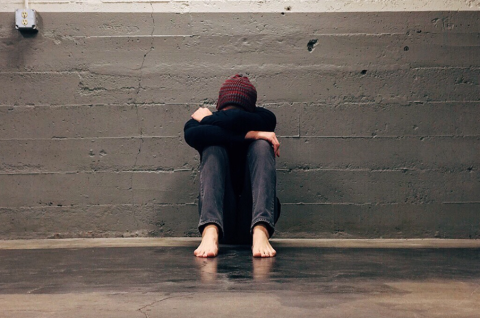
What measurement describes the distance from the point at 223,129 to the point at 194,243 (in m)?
0.72

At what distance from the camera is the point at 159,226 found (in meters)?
3.16

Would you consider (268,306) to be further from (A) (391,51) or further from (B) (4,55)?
(B) (4,55)

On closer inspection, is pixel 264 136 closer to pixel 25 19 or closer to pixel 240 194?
pixel 240 194

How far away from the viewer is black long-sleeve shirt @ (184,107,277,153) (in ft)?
8.20

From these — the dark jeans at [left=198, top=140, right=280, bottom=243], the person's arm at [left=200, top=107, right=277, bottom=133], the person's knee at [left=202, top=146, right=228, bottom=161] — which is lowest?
the dark jeans at [left=198, top=140, right=280, bottom=243]

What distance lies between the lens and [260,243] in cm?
234

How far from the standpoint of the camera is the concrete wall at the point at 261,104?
3.15 m

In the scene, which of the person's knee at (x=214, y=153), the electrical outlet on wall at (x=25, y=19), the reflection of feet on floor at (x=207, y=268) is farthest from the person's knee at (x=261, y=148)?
the electrical outlet on wall at (x=25, y=19)

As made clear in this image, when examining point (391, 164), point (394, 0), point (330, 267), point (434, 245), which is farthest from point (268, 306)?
point (394, 0)

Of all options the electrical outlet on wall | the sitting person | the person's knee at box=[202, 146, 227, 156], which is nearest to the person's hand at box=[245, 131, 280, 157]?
the sitting person

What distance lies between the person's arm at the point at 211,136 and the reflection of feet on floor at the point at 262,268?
1.88ft

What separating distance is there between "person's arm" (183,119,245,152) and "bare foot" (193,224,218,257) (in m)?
0.39

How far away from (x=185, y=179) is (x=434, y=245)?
1.44m

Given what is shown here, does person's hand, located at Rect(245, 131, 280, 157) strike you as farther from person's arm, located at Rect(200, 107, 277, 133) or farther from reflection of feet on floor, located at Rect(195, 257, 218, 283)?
→ reflection of feet on floor, located at Rect(195, 257, 218, 283)
